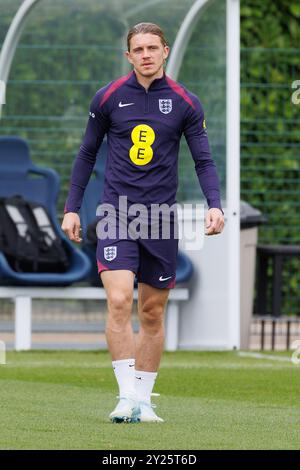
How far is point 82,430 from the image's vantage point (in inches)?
282

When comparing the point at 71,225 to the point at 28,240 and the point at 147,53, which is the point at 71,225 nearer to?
the point at 147,53

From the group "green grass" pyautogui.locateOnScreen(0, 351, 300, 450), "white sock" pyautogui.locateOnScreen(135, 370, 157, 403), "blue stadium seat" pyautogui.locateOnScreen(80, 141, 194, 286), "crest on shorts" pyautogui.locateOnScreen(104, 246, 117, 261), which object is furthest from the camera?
"blue stadium seat" pyautogui.locateOnScreen(80, 141, 194, 286)

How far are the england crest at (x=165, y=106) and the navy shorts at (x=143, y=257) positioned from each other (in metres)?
0.63

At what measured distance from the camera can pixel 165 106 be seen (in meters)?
7.71

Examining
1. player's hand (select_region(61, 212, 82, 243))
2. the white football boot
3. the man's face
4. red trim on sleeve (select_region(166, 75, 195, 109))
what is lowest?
the white football boot

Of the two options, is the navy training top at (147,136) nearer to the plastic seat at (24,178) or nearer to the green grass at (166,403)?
the green grass at (166,403)

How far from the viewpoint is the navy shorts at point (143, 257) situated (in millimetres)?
7605

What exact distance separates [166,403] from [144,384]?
2.54 ft

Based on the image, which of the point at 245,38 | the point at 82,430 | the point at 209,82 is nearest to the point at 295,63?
the point at 245,38

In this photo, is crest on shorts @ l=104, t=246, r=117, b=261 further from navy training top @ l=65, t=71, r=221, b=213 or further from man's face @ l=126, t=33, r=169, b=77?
man's face @ l=126, t=33, r=169, b=77

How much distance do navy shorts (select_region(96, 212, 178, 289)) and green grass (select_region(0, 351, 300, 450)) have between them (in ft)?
2.33

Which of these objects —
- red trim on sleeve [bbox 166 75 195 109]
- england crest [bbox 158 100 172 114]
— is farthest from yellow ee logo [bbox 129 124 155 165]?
red trim on sleeve [bbox 166 75 195 109]

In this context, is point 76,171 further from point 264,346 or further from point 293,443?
point 264,346

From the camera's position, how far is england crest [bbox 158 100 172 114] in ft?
25.3
